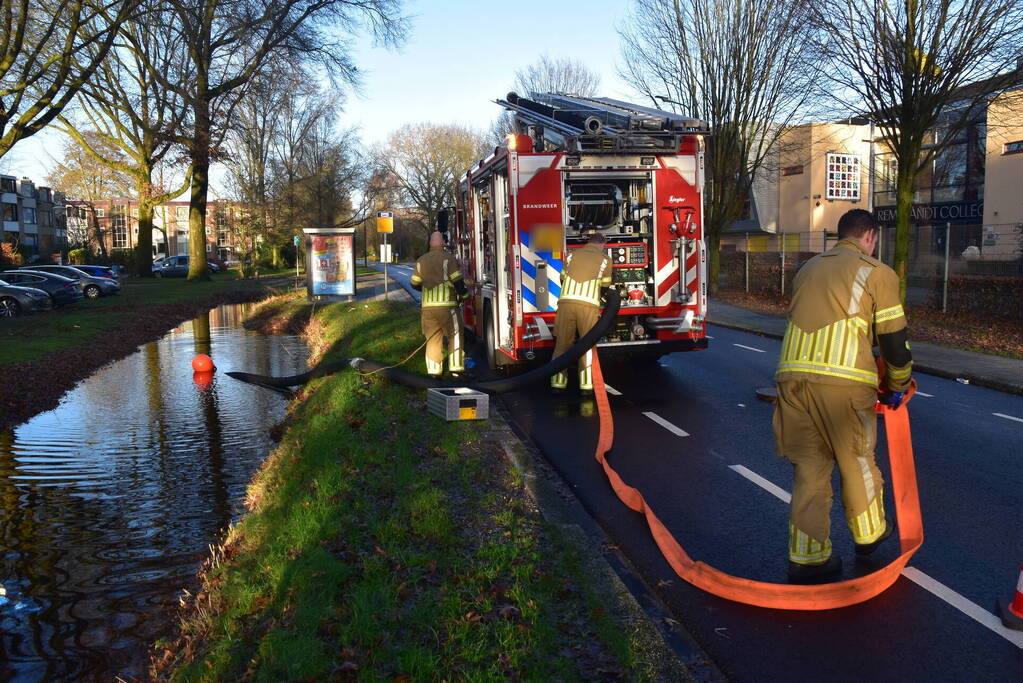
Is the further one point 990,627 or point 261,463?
point 261,463

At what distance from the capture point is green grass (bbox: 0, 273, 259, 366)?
54.1 feet

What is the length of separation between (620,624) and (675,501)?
2.21 metres

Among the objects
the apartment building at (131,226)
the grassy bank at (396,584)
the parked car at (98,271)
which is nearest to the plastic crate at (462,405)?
the grassy bank at (396,584)

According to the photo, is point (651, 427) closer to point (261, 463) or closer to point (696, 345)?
point (696, 345)

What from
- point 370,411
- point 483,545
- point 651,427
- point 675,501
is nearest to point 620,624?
point 483,545

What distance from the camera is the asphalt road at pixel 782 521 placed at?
3.82 m

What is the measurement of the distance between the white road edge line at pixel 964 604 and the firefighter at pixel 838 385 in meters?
0.32

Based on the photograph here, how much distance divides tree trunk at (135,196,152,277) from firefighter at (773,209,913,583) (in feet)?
135

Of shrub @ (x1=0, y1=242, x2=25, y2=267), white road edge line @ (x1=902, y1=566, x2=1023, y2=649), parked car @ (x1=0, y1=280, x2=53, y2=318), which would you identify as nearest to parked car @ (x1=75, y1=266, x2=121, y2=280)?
parked car @ (x1=0, y1=280, x2=53, y2=318)

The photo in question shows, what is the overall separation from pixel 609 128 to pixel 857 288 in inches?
251

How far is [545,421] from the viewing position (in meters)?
9.07

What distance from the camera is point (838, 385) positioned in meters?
4.38

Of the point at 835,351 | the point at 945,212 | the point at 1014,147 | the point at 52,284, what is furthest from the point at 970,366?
the point at 945,212

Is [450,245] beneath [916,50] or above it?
beneath
